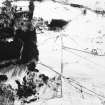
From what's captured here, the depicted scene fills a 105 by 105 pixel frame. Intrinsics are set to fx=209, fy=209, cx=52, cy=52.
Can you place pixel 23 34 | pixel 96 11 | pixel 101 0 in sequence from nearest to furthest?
1. pixel 23 34
2. pixel 96 11
3. pixel 101 0

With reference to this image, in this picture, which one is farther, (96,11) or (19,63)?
(96,11)

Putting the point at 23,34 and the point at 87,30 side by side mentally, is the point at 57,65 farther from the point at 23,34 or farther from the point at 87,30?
the point at 87,30

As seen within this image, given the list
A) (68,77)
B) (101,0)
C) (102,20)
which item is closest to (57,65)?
(68,77)

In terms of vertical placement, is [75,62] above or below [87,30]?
below

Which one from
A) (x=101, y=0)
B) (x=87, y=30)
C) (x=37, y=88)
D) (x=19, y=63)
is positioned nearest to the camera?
(x=37, y=88)

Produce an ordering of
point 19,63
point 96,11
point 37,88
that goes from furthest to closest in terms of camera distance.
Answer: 1. point 96,11
2. point 19,63
3. point 37,88

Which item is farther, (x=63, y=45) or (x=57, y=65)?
(x=63, y=45)

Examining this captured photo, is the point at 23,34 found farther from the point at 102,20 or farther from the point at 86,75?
the point at 102,20

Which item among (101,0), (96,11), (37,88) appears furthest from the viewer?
(101,0)

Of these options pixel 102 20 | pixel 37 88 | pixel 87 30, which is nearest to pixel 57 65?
pixel 37 88

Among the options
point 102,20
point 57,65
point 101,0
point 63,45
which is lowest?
point 57,65
